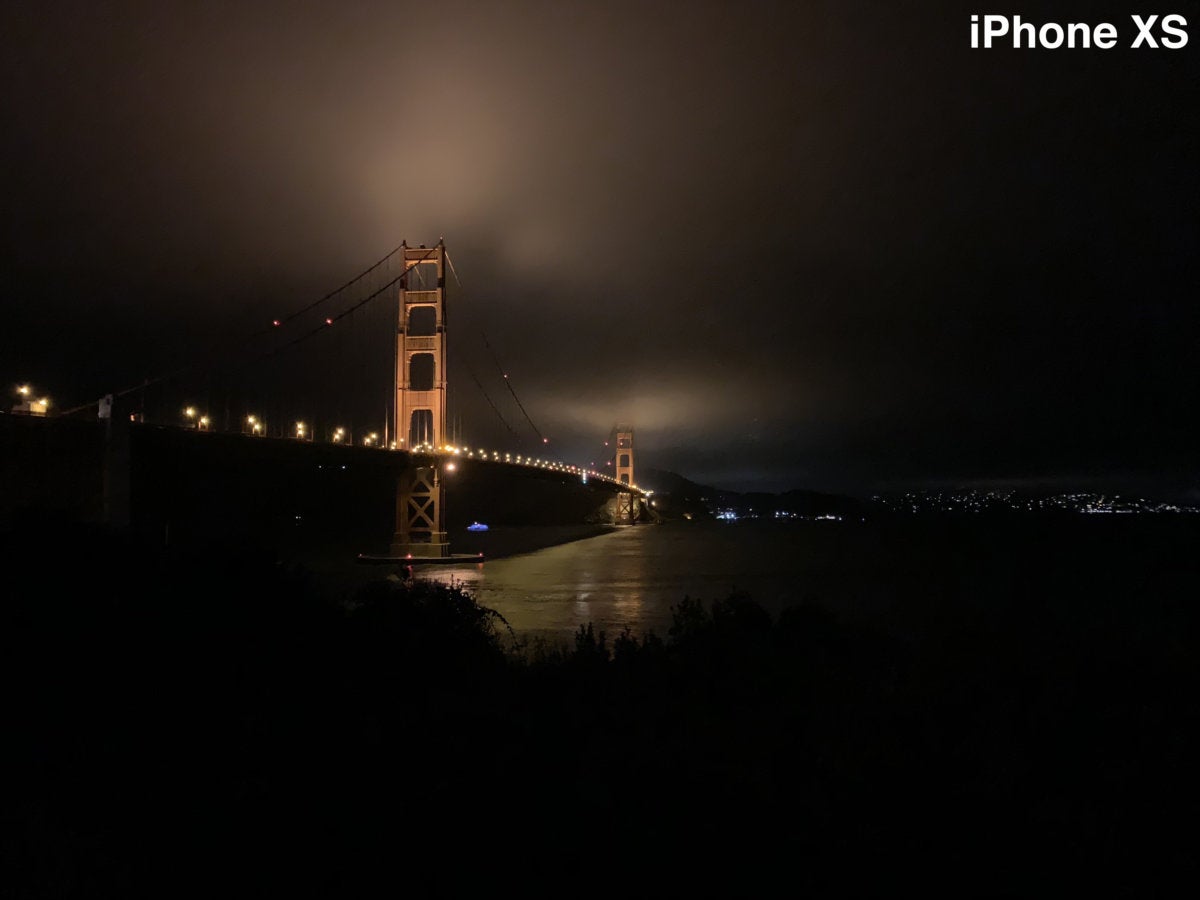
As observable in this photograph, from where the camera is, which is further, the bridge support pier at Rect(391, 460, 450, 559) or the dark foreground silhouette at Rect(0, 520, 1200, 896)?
the bridge support pier at Rect(391, 460, 450, 559)

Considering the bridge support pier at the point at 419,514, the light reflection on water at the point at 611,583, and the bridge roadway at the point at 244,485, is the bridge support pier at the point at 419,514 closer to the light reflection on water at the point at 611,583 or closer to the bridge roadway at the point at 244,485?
the bridge roadway at the point at 244,485

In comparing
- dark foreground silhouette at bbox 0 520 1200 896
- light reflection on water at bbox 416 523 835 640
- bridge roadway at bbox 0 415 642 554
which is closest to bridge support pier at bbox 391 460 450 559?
bridge roadway at bbox 0 415 642 554

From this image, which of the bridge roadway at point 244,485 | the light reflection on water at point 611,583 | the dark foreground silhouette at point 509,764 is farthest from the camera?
the light reflection on water at point 611,583

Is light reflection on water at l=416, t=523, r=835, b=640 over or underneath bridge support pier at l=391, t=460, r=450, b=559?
underneath

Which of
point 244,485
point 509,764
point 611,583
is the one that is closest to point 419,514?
point 611,583

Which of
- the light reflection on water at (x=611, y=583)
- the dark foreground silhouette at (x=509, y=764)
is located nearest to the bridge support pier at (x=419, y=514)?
the light reflection on water at (x=611, y=583)

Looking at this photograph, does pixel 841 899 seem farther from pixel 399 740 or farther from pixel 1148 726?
pixel 1148 726

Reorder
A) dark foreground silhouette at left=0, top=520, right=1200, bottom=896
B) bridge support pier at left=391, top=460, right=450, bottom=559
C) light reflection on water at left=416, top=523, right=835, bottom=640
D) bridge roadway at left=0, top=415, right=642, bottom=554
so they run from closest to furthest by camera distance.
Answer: dark foreground silhouette at left=0, top=520, right=1200, bottom=896
bridge roadway at left=0, top=415, right=642, bottom=554
light reflection on water at left=416, top=523, right=835, bottom=640
bridge support pier at left=391, top=460, right=450, bottom=559

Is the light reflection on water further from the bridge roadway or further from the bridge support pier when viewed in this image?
the bridge roadway
